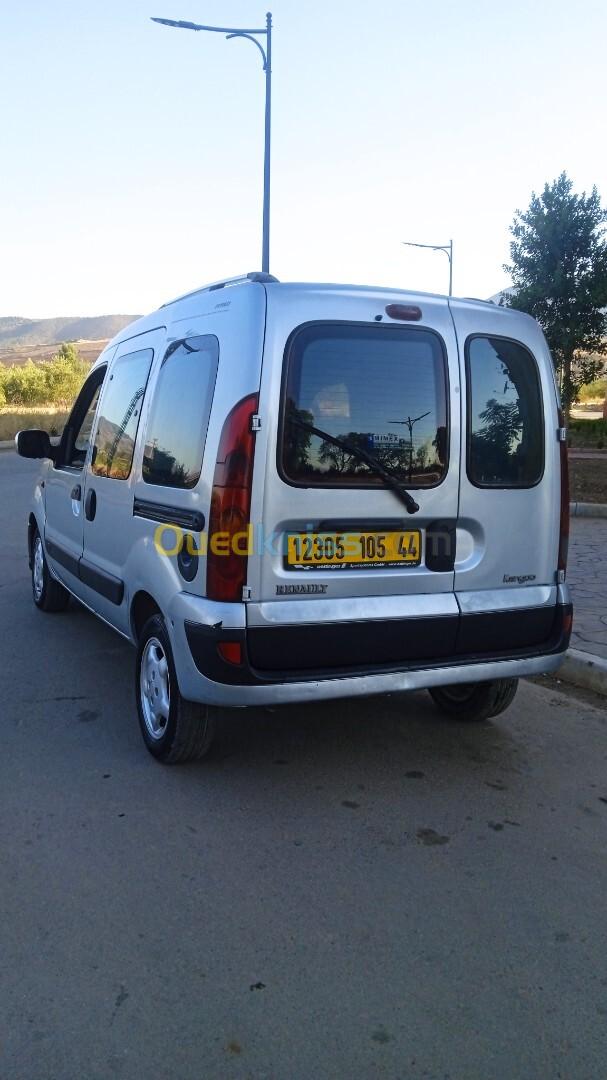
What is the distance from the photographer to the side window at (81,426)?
222 inches

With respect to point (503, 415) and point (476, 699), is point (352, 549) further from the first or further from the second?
point (476, 699)

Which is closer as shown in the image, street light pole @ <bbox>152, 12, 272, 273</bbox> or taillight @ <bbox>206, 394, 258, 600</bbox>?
taillight @ <bbox>206, 394, 258, 600</bbox>

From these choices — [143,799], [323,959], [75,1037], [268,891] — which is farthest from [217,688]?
[75,1037]

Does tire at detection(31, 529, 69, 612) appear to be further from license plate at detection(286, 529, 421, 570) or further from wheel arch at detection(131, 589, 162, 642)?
license plate at detection(286, 529, 421, 570)

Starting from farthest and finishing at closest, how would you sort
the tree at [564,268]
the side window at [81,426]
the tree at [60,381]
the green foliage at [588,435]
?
1. the tree at [60,381]
2. the green foliage at [588,435]
3. the tree at [564,268]
4. the side window at [81,426]

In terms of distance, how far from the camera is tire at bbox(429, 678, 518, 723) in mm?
4551

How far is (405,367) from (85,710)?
8.39 feet

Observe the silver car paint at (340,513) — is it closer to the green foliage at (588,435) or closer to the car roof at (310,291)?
the car roof at (310,291)

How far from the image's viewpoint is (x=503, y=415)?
3.97m

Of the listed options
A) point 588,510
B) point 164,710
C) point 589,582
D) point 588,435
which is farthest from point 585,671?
point 588,435

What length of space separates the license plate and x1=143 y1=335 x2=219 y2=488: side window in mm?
521

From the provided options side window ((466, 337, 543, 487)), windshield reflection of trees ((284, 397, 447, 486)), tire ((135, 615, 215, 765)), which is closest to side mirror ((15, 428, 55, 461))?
tire ((135, 615, 215, 765))

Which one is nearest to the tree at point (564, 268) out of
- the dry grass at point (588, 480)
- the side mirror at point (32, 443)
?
the dry grass at point (588, 480)

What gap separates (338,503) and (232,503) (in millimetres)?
431
